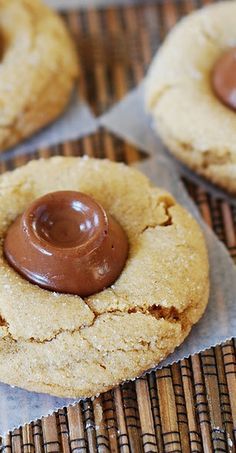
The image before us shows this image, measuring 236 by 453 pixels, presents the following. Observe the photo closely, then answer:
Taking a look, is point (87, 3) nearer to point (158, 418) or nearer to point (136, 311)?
point (136, 311)

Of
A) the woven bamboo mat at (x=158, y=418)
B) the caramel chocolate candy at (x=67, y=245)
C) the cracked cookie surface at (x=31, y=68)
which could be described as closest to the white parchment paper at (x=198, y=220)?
the woven bamboo mat at (x=158, y=418)

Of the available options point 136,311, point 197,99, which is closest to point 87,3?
point 197,99

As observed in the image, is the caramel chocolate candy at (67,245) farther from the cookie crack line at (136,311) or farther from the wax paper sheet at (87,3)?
the wax paper sheet at (87,3)

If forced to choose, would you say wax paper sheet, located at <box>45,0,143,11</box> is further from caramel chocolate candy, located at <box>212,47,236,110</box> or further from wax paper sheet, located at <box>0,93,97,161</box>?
caramel chocolate candy, located at <box>212,47,236,110</box>

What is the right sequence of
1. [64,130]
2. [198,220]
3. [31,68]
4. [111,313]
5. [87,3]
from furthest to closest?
[87,3] < [64,130] < [31,68] < [198,220] < [111,313]

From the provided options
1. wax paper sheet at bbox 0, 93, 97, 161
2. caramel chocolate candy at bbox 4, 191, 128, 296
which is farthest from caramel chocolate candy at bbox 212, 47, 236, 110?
caramel chocolate candy at bbox 4, 191, 128, 296


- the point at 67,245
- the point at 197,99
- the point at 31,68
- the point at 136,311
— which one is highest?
the point at 31,68

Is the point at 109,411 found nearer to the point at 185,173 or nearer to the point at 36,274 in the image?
the point at 36,274
